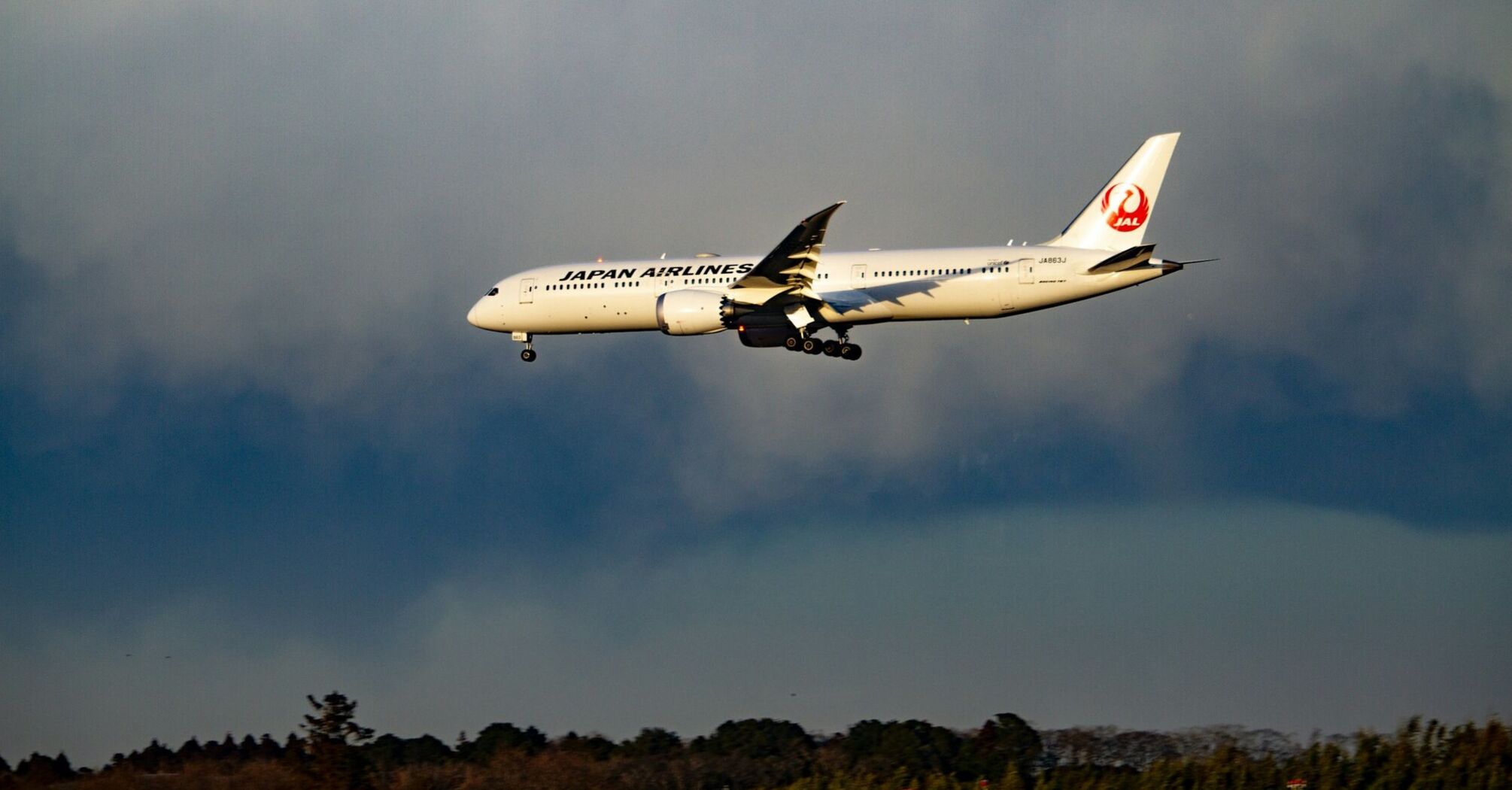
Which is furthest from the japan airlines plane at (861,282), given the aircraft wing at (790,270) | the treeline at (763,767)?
the treeline at (763,767)

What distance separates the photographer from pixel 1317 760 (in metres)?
39.6

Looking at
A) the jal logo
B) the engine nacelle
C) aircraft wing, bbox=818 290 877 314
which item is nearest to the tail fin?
the jal logo

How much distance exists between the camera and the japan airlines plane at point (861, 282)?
157 feet

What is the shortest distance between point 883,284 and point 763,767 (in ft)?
44.1

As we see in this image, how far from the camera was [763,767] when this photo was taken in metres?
44.2

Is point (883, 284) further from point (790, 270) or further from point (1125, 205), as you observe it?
point (1125, 205)

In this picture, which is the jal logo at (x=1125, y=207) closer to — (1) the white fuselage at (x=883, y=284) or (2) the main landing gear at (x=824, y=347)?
(1) the white fuselage at (x=883, y=284)

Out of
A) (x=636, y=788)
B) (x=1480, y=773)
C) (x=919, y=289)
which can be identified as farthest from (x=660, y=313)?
(x=1480, y=773)

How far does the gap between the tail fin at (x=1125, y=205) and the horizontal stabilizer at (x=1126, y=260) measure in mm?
2199

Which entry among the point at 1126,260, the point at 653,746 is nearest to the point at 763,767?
the point at 653,746

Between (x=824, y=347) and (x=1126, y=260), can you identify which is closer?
(x=1126, y=260)

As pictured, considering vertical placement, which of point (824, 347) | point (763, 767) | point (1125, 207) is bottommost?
point (763, 767)

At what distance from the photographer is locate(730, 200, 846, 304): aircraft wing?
157ft

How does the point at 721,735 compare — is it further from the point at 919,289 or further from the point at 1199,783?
the point at 1199,783
